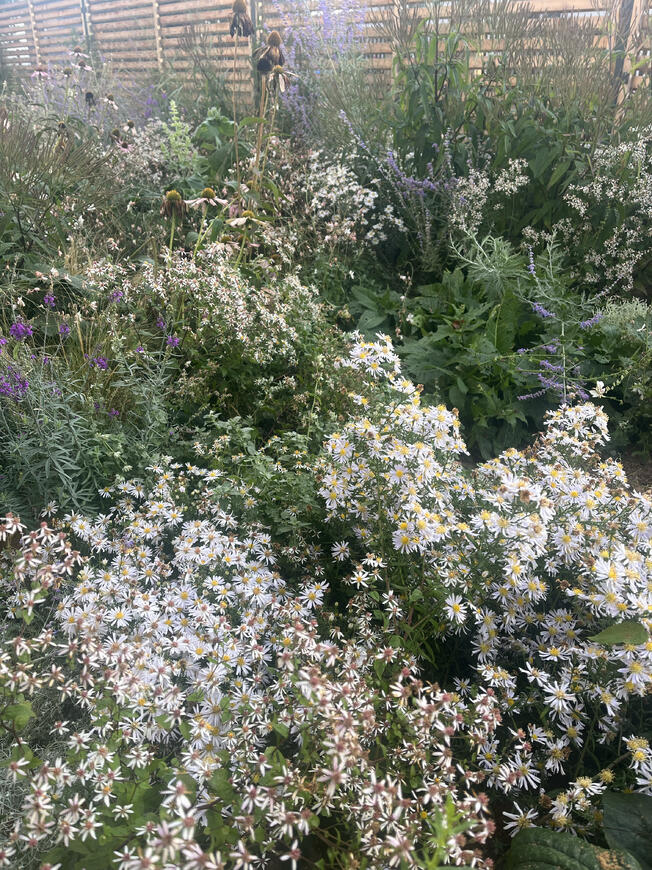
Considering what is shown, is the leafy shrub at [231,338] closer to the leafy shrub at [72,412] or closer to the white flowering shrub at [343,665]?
the leafy shrub at [72,412]

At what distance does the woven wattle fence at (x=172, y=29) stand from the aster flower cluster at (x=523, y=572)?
3.77 metres

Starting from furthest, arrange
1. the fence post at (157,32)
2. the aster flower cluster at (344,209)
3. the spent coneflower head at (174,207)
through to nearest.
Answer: the fence post at (157,32) < the aster flower cluster at (344,209) < the spent coneflower head at (174,207)

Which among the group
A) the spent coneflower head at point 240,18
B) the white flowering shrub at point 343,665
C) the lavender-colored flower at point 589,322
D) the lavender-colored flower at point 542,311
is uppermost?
the spent coneflower head at point 240,18

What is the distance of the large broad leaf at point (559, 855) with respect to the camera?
134 centimetres

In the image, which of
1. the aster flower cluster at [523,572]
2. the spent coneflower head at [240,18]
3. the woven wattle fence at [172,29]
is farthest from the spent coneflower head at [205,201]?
the woven wattle fence at [172,29]

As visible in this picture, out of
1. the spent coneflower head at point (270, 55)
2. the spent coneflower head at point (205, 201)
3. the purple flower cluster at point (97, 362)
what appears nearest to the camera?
the purple flower cluster at point (97, 362)

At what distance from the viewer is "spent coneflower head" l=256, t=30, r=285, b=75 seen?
12.6 feet

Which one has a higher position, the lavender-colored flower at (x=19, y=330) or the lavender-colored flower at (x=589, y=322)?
the lavender-colored flower at (x=19, y=330)

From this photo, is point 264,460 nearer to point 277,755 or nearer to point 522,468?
point 522,468

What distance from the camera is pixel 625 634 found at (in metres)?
1.51

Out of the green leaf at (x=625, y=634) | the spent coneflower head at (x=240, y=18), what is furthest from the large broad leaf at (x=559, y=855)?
the spent coneflower head at (x=240, y=18)

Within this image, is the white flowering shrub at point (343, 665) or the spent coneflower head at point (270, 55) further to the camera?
the spent coneflower head at point (270, 55)

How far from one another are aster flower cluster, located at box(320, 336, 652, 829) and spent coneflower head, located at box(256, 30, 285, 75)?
8.38 feet

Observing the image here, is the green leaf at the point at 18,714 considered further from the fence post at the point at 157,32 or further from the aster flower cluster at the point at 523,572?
the fence post at the point at 157,32
